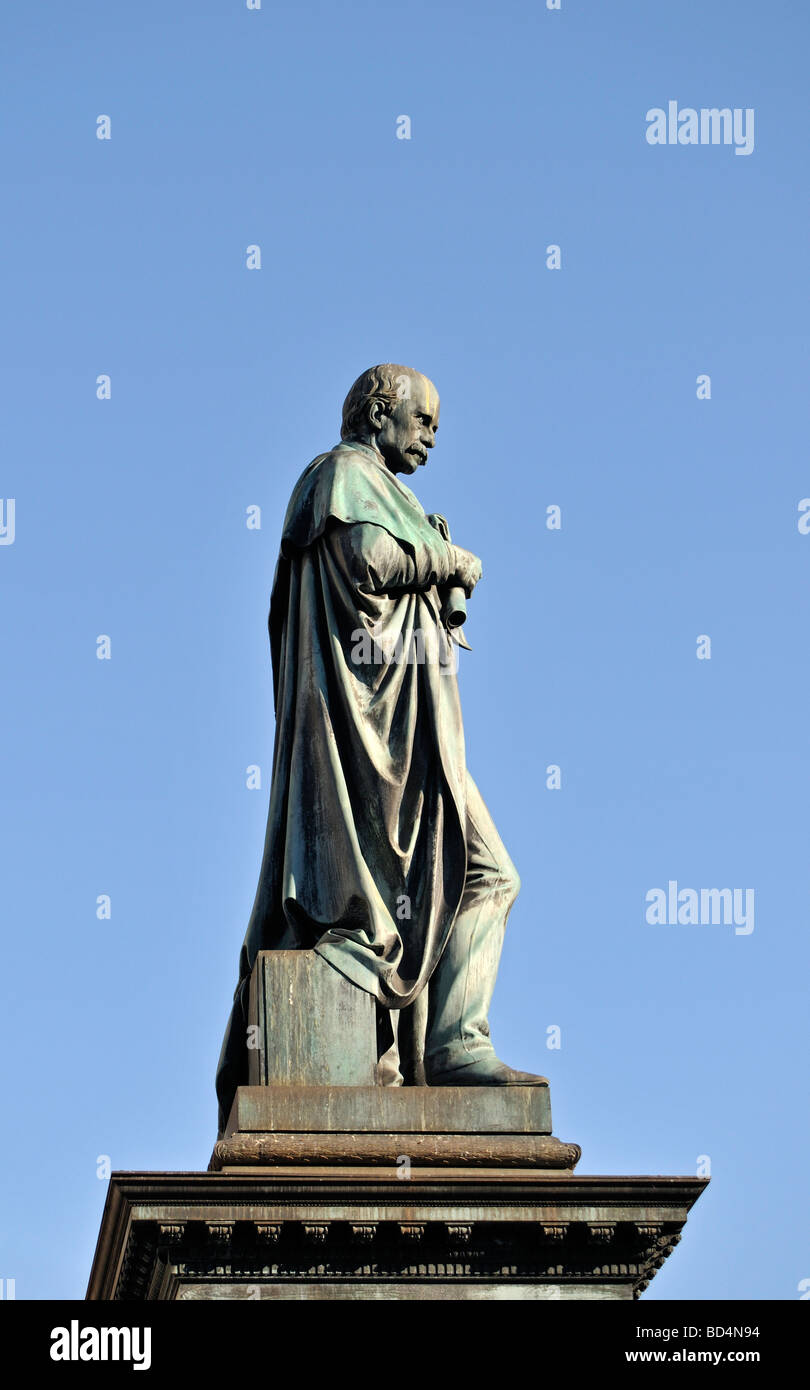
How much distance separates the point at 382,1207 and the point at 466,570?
5186 mm

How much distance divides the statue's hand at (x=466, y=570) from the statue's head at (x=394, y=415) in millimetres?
891

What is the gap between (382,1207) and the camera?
51.8 feet

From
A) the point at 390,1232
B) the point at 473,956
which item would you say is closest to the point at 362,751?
the point at 473,956

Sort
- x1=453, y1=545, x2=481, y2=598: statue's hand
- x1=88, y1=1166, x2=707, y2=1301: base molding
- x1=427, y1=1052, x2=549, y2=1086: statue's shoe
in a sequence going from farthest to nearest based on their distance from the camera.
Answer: x1=453, y1=545, x2=481, y2=598: statue's hand, x1=427, y1=1052, x2=549, y2=1086: statue's shoe, x1=88, y1=1166, x2=707, y2=1301: base molding

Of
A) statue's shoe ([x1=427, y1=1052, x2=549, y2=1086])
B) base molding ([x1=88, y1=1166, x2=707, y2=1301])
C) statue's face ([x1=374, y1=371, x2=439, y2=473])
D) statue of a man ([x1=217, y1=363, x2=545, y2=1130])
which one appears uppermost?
statue's face ([x1=374, y1=371, x2=439, y2=473])

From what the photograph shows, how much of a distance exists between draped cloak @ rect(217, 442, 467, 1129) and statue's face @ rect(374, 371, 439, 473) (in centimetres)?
33

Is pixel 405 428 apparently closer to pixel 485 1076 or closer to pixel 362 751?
pixel 362 751

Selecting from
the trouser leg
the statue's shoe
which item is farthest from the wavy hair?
the statue's shoe

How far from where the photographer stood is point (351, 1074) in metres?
17.0

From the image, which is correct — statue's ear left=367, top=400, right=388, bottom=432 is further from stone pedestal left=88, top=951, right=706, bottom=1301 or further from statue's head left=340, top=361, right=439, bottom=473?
stone pedestal left=88, top=951, right=706, bottom=1301

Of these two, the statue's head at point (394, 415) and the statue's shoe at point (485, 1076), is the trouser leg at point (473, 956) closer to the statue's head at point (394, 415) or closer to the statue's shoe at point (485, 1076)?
the statue's shoe at point (485, 1076)

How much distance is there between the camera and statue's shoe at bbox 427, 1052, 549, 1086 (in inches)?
672
